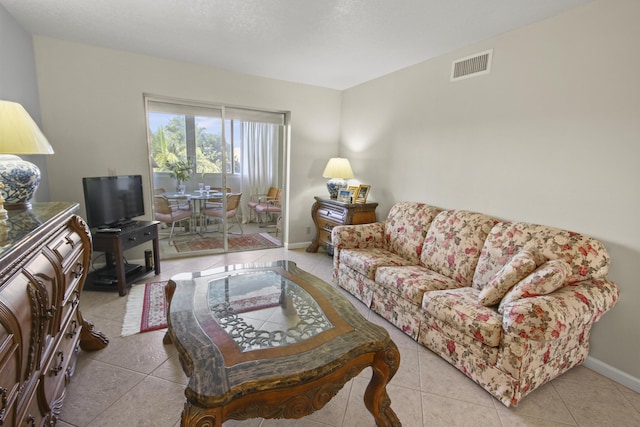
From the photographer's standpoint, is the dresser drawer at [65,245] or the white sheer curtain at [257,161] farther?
the white sheer curtain at [257,161]

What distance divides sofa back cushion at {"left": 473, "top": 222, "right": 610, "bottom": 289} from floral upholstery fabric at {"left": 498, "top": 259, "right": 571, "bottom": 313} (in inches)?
4.9

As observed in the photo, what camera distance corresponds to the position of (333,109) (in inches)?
175

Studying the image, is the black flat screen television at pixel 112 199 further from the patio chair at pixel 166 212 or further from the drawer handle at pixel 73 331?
the drawer handle at pixel 73 331

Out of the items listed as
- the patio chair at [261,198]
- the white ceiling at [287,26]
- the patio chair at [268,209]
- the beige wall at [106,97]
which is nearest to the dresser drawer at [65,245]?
the white ceiling at [287,26]

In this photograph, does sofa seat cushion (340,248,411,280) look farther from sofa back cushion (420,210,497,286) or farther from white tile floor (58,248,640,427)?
white tile floor (58,248,640,427)

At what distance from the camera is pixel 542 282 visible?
66.5 inches

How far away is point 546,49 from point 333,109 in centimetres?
273

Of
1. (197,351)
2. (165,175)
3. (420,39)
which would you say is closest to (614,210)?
(420,39)

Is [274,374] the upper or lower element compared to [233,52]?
lower

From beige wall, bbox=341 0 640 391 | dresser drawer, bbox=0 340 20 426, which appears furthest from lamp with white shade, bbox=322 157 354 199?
dresser drawer, bbox=0 340 20 426

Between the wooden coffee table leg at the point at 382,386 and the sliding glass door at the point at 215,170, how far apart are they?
318 cm

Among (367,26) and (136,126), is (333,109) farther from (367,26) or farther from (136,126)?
(136,126)

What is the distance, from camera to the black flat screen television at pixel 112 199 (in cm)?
269

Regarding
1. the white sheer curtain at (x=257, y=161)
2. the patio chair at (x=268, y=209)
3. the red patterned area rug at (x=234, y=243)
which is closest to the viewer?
the red patterned area rug at (x=234, y=243)
